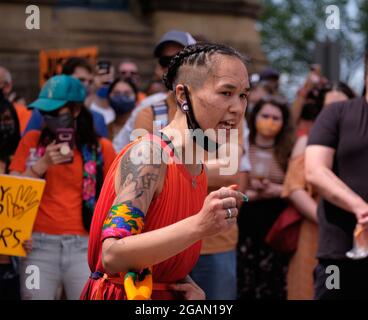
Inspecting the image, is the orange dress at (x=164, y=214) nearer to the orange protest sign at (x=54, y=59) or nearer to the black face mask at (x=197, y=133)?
the black face mask at (x=197, y=133)

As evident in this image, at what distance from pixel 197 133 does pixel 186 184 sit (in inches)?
8.1

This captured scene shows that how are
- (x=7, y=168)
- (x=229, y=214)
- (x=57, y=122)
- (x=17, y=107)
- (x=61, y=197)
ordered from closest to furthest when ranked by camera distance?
(x=229, y=214) < (x=61, y=197) < (x=57, y=122) < (x=7, y=168) < (x=17, y=107)

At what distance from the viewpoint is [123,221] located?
3.25m

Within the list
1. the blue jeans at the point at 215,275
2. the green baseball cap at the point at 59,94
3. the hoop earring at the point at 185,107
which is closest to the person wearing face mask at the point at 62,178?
the green baseball cap at the point at 59,94

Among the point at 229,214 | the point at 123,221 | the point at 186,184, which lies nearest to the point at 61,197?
the point at 186,184

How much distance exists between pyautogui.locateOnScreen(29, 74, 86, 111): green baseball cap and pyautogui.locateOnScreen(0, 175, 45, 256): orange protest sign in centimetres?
56

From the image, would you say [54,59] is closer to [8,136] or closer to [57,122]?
[8,136]

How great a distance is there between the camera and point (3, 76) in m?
7.96

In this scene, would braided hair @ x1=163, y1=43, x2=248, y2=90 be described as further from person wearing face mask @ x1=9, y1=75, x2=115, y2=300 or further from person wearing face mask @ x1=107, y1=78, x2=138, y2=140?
person wearing face mask @ x1=107, y1=78, x2=138, y2=140

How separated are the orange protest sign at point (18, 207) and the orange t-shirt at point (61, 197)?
0.49 ft

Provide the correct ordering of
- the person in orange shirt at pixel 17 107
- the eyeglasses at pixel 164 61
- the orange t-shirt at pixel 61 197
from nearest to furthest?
the orange t-shirt at pixel 61 197 < the eyeglasses at pixel 164 61 < the person in orange shirt at pixel 17 107

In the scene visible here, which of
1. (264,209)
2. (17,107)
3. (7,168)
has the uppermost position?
(17,107)

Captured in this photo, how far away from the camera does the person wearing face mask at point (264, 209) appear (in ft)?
25.1

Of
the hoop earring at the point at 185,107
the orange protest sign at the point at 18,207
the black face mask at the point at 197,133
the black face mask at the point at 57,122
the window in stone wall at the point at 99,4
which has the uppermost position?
the window in stone wall at the point at 99,4
